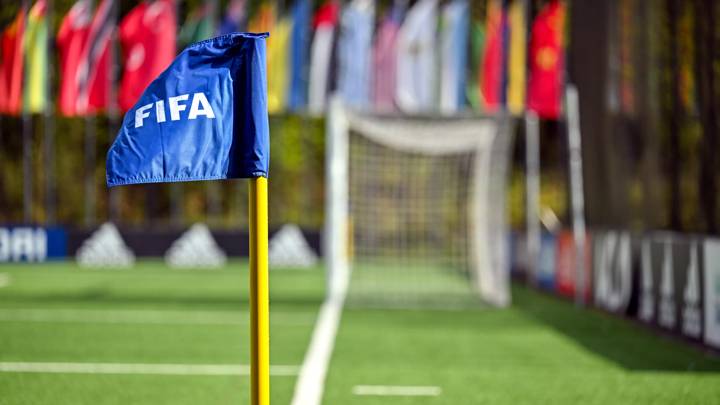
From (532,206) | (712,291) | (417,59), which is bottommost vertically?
(712,291)

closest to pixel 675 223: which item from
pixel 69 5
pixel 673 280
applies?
pixel 673 280

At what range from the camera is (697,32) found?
649 inches

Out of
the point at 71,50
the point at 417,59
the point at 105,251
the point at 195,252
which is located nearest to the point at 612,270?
the point at 417,59

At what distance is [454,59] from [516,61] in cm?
151

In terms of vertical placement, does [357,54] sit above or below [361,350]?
above

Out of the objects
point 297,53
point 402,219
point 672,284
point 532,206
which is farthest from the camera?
point 297,53

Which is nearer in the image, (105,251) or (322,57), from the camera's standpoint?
(322,57)

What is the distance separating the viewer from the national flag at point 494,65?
22703mm

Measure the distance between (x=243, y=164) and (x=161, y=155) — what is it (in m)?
0.39

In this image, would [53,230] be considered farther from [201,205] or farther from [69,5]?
[201,205]

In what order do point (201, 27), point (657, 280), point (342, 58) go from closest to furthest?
point (657, 280) < point (342, 58) < point (201, 27)

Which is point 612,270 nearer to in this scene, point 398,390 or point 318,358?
point 318,358

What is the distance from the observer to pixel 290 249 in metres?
25.5

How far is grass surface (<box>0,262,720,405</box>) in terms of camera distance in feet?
24.6
